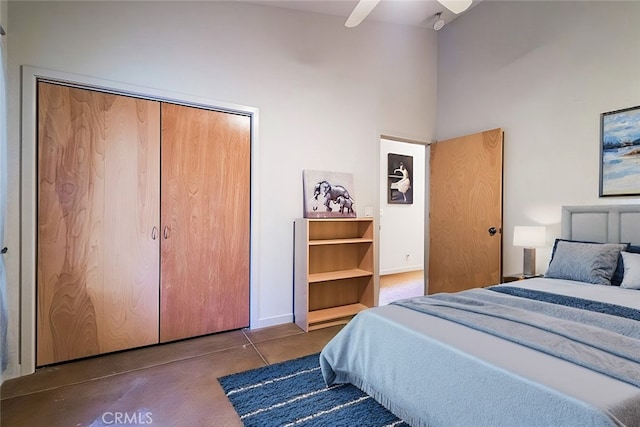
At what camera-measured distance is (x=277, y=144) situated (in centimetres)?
299

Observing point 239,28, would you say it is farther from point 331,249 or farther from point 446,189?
point 446,189

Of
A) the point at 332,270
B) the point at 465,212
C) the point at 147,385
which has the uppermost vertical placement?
the point at 465,212

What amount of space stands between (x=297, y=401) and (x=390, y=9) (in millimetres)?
3819

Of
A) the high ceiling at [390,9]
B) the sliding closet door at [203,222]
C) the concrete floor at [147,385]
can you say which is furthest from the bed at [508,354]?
the high ceiling at [390,9]

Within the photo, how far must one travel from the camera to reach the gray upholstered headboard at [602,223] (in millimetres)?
2436

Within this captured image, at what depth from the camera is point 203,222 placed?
270cm

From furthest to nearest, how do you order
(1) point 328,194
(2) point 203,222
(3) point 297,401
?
(1) point 328,194, (2) point 203,222, (3) point 297,401

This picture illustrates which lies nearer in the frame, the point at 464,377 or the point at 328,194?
the point at 464,377

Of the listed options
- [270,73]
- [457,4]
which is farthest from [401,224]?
[457,4]

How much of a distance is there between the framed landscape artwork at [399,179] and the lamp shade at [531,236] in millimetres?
2636

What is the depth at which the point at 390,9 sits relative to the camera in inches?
134

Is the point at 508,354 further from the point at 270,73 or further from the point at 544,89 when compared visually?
the point at 544,89

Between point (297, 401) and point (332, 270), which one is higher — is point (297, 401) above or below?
below

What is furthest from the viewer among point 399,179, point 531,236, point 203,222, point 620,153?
point 399,179
